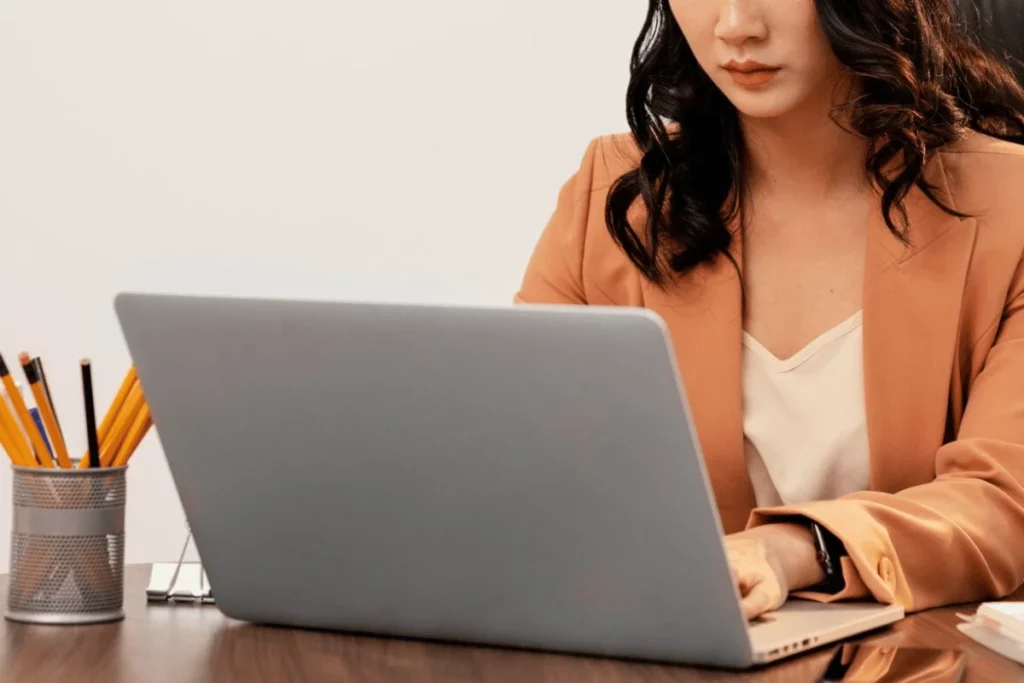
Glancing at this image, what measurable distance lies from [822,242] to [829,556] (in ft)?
1.74

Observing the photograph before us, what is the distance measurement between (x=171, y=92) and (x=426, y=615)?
1.93 metres

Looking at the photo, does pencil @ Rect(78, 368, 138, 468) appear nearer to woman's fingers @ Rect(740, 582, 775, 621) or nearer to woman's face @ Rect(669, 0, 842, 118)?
woman's fingers @ Rect(740, 582, 775, 621)

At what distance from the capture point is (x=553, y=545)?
0.82 m

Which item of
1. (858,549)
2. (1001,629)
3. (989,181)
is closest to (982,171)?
(989,181)

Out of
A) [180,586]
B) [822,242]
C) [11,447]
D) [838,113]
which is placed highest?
[838,113]

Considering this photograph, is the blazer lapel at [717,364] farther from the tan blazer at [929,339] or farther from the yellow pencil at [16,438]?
the yellow pencil at [16,438]

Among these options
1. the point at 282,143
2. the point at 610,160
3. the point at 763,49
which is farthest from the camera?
the point at 282,143

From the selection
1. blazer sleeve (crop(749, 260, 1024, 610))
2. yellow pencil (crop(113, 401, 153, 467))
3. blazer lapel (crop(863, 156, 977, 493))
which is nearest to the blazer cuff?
blazer sleeve (crop(749, 260, 1024, 610))

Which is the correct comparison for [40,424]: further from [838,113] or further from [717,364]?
[838,113]

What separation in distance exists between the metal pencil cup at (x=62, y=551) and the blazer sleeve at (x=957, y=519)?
0.46 metres

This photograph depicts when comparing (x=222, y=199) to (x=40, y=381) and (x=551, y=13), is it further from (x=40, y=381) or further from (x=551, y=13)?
(x=40, y=381)

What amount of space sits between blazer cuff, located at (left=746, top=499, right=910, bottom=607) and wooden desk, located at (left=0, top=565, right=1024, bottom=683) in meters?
0.05

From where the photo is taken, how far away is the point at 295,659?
85 centimetres

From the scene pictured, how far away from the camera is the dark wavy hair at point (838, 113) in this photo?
1374mm
